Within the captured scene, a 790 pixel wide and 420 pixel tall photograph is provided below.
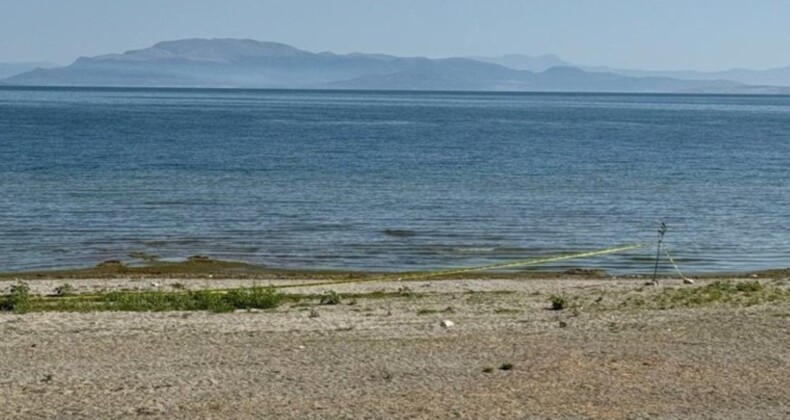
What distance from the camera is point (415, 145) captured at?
87625 mm

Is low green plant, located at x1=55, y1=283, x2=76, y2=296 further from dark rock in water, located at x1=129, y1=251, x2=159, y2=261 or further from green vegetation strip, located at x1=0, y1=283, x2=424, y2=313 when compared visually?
dark rock in water, located at x1=129, y1=251, x2=159, y2=261

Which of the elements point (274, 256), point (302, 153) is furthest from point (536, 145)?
point (274, 256)

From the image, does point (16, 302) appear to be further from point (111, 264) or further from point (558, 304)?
point (111, 264)

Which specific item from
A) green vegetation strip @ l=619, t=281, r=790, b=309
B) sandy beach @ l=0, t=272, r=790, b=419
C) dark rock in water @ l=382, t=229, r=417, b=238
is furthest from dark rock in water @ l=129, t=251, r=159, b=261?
green vegetation strip @ l=619, t=281, r=790, b=309

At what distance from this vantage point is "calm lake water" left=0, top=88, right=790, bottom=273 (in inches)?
1344

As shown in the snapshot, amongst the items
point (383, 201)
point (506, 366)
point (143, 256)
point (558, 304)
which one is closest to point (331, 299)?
point (558, 304)

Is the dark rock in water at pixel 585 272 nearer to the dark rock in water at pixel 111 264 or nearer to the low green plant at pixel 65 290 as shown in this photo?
the dark rock in water at pixel 111 264

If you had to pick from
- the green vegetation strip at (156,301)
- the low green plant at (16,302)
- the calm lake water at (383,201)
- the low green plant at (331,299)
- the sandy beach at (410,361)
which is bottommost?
the calm lake water at (383,201)

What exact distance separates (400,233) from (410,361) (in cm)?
2121

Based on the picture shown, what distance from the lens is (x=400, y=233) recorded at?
1484 inches

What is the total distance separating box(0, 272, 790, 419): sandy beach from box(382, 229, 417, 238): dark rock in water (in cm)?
1392

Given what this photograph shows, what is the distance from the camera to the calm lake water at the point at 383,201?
112 ft

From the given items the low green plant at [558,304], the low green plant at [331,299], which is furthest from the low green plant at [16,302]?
the low green plant at [558,304]

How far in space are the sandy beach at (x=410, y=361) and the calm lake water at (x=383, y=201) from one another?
10375mm
